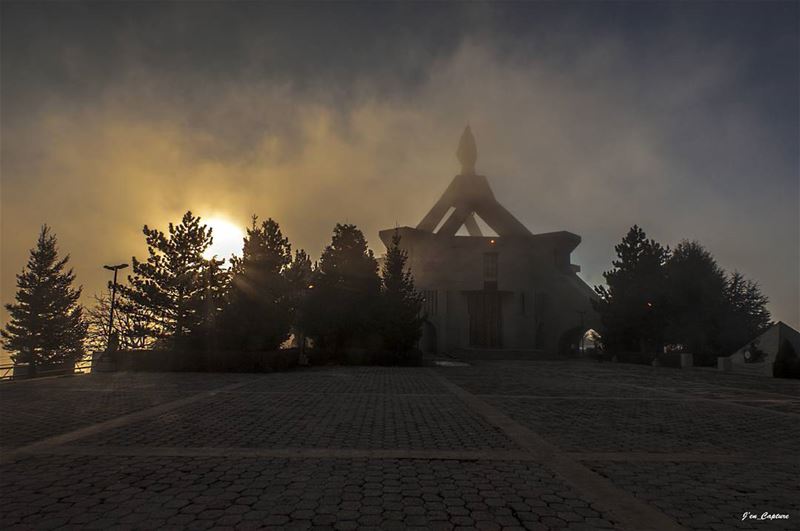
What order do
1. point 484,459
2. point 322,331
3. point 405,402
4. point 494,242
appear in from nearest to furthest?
point 484,459 → point 405,402 → point 322,331 → point 494,242

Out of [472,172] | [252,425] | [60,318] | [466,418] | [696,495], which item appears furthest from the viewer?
[472,172]

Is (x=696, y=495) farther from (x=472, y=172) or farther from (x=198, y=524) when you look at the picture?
(x=472, y=172)

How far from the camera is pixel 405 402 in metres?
12.9

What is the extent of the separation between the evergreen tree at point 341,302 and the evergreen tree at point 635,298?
21938 millimetres

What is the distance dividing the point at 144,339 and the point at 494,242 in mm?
37242

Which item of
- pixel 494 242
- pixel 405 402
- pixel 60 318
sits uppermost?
pixel 494 242

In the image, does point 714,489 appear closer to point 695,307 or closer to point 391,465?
point 391,465

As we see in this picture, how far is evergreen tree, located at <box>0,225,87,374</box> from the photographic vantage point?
45.6 meters

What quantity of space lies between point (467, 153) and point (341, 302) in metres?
42.7

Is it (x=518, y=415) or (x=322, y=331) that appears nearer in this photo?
(x=518, y=415)

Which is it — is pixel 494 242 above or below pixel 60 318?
above

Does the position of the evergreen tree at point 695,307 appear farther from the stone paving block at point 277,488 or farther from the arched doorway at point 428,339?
the stone paving block at point 277,488

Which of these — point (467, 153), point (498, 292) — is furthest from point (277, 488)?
point (467, 153)

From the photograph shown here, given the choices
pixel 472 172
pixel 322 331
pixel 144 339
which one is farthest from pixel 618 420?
pixel 472 172
